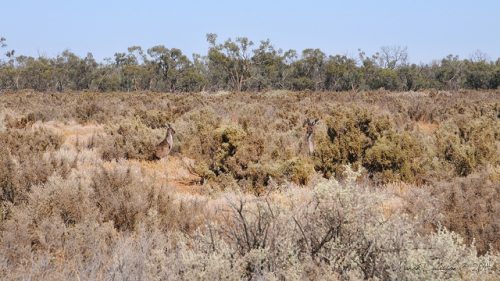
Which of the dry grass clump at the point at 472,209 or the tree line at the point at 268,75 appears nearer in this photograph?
the dry grass clump at the point at 472,209

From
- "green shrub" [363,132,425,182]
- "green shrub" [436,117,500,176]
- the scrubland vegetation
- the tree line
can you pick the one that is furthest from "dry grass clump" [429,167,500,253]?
the tree line

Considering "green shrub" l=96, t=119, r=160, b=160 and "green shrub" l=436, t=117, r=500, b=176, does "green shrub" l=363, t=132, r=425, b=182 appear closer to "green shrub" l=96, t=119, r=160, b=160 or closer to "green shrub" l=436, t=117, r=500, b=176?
"green shrub" l=436, t=117, r=500, b=176

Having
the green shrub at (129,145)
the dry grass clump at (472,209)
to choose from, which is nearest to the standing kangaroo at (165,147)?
the green shrub at (129,145)

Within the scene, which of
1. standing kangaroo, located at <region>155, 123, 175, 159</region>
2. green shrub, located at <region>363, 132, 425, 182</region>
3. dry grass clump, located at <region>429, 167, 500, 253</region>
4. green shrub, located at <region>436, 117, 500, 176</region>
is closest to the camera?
dry grass clump, located at <region>429, 167, 500, 253</region>

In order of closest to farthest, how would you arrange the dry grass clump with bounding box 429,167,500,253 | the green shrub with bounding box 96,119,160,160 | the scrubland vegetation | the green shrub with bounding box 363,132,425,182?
the scrubland vegetation → the dry grass clump with bounding box 429,167,500,253 → the green shrub with bounding box 363,132,425,182 → the green shrub with bounding box 96,119,160,160

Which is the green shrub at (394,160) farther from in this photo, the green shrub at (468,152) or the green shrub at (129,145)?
the green shrub at (129,145)

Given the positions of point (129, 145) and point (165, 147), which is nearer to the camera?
point (165, 147)

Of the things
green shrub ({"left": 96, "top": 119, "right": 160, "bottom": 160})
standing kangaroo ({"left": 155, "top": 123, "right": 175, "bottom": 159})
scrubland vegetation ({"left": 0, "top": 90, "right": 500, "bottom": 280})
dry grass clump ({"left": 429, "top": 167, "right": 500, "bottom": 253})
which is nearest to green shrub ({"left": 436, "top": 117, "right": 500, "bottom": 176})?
scrubland vegetation ({"left": 0, "top": 90, "right": 500, "bottom": 280})

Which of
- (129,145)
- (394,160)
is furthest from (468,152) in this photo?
(129,145)

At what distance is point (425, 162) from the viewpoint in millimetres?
9438

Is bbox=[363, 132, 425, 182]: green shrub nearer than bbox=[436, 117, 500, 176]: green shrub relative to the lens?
Yes

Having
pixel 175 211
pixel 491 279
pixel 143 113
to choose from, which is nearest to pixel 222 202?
pixel 175 211

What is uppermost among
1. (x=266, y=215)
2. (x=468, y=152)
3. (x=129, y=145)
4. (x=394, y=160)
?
(x=266, y=215)

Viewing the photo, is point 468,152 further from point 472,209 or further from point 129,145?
point 129,145
